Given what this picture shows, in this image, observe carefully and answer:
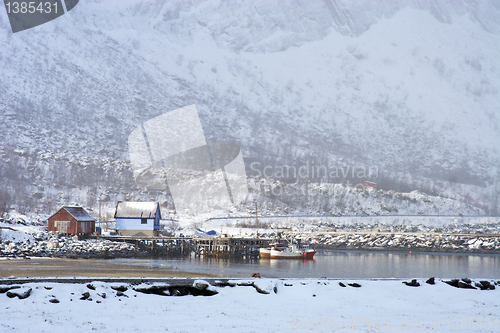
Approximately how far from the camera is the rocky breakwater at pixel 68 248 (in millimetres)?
45781

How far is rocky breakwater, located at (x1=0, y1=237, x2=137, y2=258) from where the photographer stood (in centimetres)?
4578

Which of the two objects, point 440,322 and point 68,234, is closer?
point 440,322

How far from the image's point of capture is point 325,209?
119438mm

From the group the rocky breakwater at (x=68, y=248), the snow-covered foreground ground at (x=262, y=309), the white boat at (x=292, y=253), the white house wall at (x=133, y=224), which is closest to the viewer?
the snow-covered foreground ground at (x=262, y=309)

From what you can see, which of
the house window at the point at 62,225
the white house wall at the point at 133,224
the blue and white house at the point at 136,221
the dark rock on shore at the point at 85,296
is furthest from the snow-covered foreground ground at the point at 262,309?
the white house wall at the point at 133,224

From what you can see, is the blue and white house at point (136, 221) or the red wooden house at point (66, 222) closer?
the red wooden house at point (66, 222)

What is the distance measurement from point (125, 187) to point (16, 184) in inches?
954

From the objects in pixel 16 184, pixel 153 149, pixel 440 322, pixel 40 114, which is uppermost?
pixel 40 114

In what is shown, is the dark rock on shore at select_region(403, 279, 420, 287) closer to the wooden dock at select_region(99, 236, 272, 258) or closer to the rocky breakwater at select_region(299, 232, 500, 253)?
the wooden dock at select_region(99, 236, 272, 258)

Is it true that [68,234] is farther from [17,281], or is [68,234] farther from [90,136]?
[90,136]

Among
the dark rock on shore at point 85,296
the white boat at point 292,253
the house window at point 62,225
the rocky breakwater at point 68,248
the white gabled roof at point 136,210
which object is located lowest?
the white boat at point 292,253

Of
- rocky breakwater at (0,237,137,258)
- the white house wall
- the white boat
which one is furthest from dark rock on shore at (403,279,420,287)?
the white house wall

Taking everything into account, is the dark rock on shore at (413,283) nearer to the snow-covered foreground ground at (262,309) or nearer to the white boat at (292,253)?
the snow-covered foreground ground at (262,309)

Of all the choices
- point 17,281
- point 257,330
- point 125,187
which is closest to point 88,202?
point 125,187
